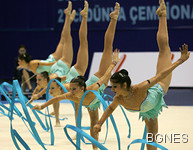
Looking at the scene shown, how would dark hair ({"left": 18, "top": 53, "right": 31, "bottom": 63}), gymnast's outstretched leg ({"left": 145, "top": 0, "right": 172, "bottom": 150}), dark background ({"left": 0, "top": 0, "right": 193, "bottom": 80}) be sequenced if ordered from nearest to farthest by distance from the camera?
1. gymnast's outstretched leg ({"left": 145, "top": 0, "right": 172, "bottom": 150})
2. dark hair ({"left": 18, "top": 53, "right": 31, "bottom": 63})
3. dark background ({"left": 0, "top": 0, "right": 193, "bottom": 80})

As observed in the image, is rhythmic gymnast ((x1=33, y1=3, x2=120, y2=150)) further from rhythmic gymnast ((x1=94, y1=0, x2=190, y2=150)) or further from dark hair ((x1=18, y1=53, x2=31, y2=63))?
dark hair ((x1=18, y1=53, x2=31, y2=63))

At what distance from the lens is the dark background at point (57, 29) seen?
10.5 m

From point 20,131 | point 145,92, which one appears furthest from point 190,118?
point 145,92

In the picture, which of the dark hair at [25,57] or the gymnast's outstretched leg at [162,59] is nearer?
the gymnast's outstretched leg at [162,59]

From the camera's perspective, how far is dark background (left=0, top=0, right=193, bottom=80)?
34.4 ft

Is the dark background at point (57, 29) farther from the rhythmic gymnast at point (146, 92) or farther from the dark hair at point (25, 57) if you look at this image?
the rhythmic gymnast at point (146, 92)

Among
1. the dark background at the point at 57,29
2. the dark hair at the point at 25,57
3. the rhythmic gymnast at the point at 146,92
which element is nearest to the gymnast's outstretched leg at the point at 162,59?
the rhythmic gymnast at the point at 146,92

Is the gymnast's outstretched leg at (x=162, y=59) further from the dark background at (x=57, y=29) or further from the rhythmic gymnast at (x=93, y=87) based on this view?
the dark background at (x=57, y=29)

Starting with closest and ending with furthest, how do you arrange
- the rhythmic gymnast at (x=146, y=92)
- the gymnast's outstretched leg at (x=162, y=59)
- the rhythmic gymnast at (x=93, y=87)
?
the rhythmic gymnast at (x=146, y=92), the gymnast's outstretched leg at (x=162, y=59), the rhythmic gymnast at (x=93, y=87)

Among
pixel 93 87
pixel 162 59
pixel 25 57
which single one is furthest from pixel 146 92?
pixel 25 57

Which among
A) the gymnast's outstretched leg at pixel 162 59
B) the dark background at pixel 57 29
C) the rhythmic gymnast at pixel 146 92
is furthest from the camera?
the dark background at pixel 57 29

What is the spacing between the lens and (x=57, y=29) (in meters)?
11.4

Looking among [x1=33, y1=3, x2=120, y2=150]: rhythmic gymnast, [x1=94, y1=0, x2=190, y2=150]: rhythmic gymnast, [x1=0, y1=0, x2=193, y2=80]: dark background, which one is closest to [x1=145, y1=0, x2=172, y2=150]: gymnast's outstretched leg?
[x1=94, y1=0, x2=190, y2=150]: rhythmic gymnast

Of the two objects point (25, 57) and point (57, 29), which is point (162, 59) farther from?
point (57, 29)
